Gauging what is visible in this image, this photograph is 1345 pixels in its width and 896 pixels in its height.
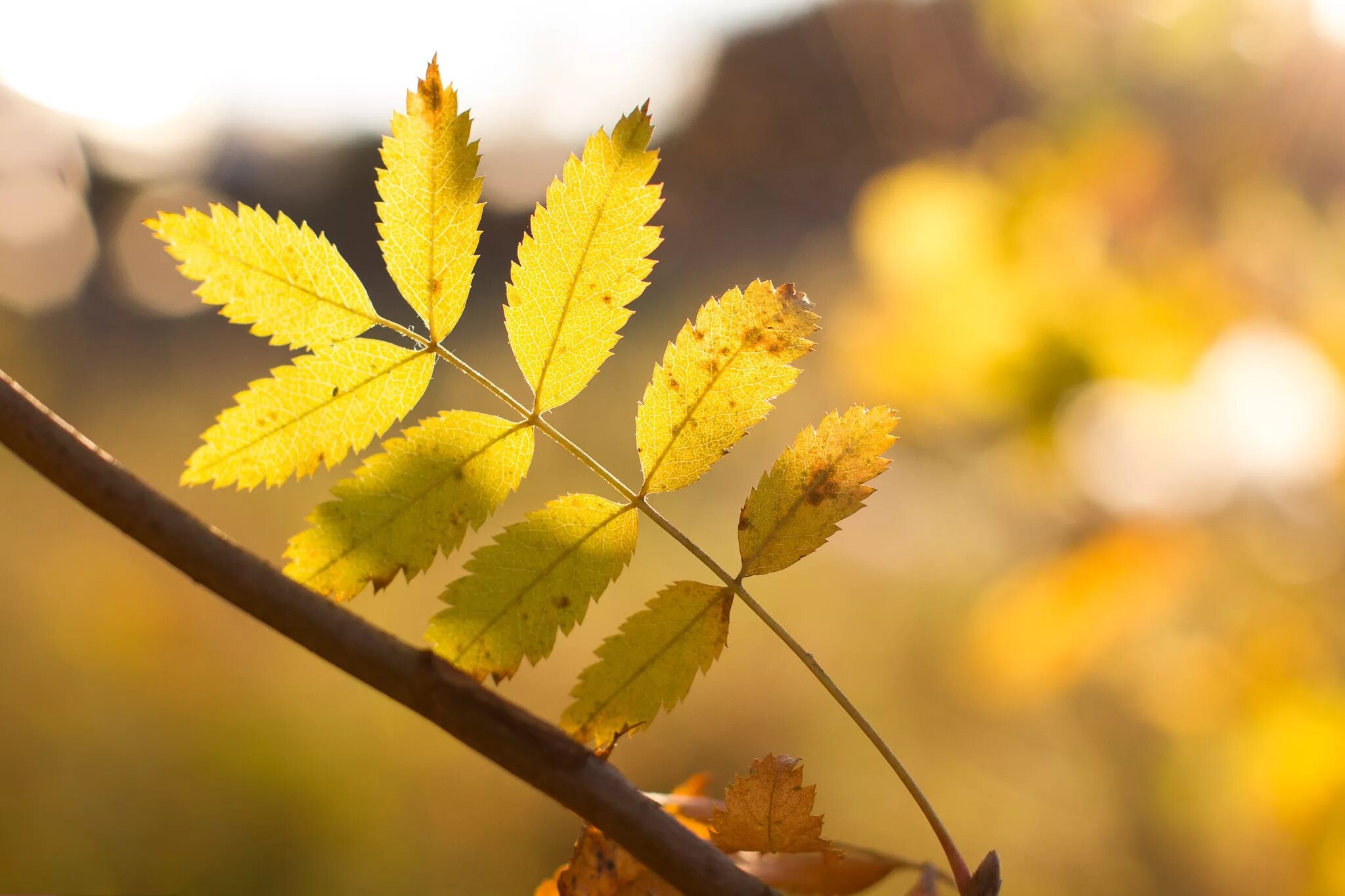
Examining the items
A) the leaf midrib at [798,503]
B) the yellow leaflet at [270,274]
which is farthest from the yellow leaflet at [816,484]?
the yellow leaflet at [270,274]

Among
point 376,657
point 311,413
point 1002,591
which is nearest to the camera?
point 376,657

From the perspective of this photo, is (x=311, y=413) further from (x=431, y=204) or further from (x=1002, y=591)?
(x=1002, y=591)

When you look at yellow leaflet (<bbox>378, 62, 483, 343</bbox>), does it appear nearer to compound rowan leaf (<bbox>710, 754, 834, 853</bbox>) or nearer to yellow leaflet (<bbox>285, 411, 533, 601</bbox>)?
yellow leaflet (<bbox>285, 411, 533, 601</bbox>)

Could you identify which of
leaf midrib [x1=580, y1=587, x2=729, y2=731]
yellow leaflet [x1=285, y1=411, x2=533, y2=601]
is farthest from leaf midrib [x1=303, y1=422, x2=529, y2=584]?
leaf midrib [x1=580, y1=587, x2=729, y2=731]

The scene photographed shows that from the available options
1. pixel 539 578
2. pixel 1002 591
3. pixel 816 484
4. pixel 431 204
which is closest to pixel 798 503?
pixel 816 484

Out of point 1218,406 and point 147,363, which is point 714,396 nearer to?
point 1218,406

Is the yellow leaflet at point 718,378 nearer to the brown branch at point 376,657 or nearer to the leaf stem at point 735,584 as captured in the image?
the leaf stem at point 735,584
